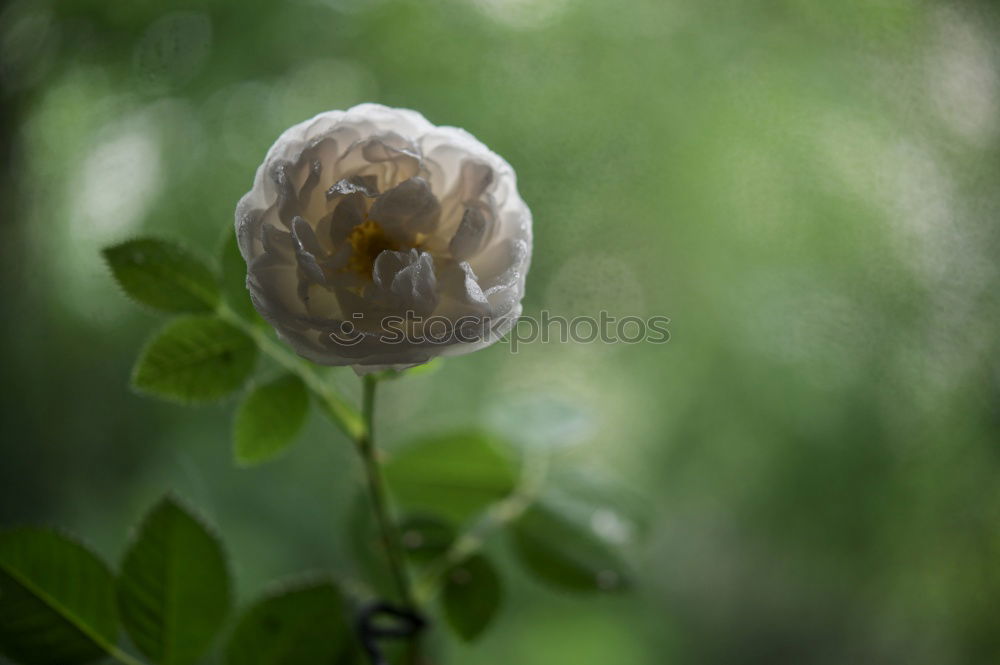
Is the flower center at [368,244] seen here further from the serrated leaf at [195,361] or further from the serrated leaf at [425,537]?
the serrated leaf at [425,537]

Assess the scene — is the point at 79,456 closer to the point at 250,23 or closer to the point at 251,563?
the point at 251,563

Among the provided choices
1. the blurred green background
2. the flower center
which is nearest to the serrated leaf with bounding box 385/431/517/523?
the blurred green background

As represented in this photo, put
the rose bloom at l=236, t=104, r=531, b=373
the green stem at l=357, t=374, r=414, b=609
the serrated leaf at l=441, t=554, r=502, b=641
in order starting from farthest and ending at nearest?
the serrated leaf at l=441, t=554, r=502, b=641
the green stem at l=357, t=374, r=414, b=609
the rose bloom at l=236, t=104, r=531, b=373

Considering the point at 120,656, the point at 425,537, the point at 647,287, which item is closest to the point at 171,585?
the point at 120,656

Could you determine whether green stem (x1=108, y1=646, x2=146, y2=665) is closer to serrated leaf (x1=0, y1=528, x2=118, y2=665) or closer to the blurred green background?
serrated leaf (x1=0, y1=528, x2=118, y2=665)

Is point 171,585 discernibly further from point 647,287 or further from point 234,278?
point 647,287

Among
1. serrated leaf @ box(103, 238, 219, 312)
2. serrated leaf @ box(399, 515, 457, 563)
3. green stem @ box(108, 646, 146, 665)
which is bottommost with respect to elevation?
green stem @ box(108, 646, 146, 665)
